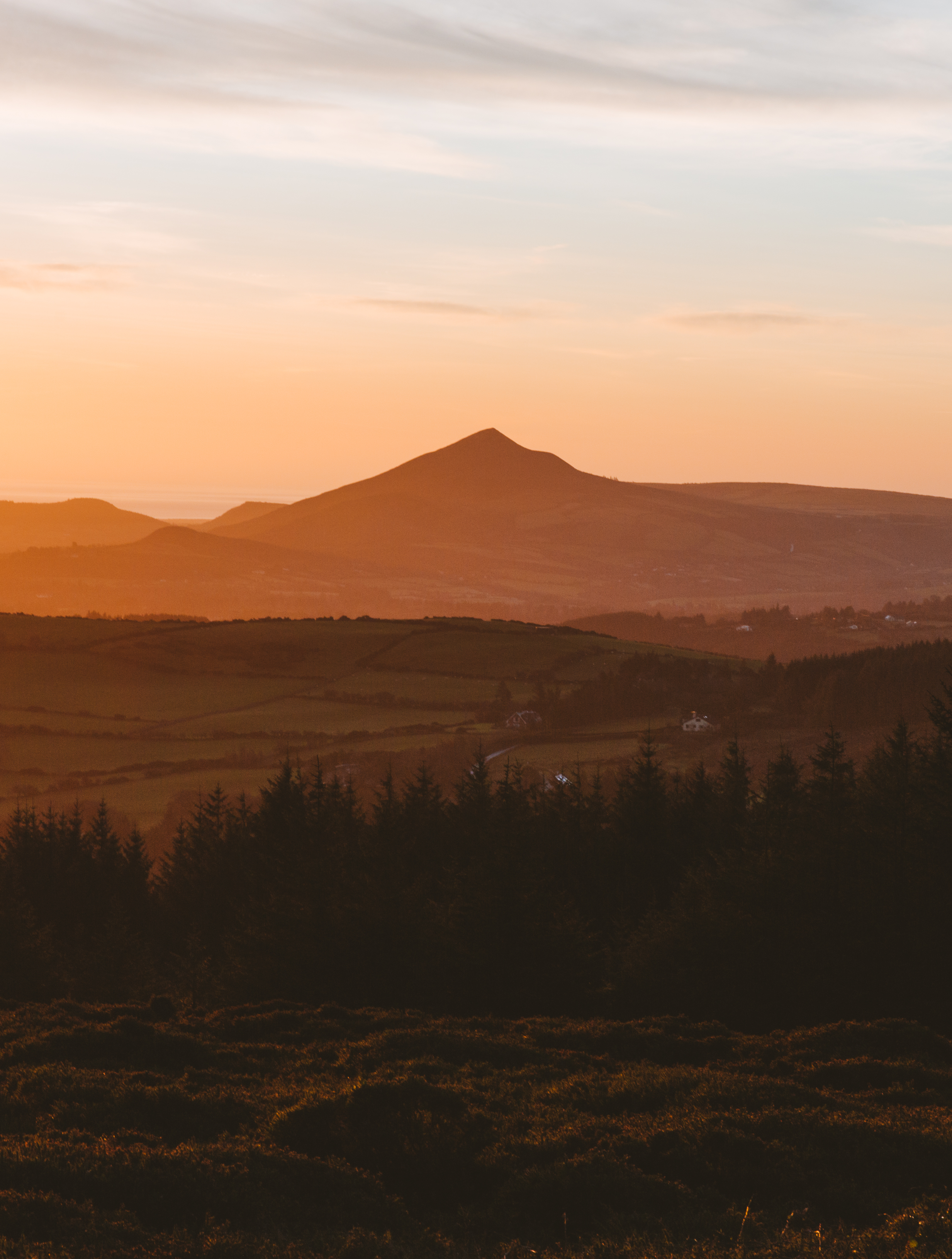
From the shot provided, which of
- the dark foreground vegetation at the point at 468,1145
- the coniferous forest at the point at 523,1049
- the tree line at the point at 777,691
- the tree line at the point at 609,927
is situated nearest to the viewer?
the dark foreground vegetation at the point at 468,1145

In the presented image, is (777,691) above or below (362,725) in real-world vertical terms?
above

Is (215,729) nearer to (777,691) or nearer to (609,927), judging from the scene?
(777,691)

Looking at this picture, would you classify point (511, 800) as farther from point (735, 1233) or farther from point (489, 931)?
point (735, 1233)

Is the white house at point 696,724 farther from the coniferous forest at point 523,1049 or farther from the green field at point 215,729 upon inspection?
the coniferous forest at point 523,1049

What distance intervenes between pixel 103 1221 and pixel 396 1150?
675 cm

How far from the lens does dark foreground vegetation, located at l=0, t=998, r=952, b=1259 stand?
1869 centimetres

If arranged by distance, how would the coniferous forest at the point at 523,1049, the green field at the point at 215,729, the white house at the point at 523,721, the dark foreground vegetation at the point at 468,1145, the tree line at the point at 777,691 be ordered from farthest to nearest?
the tree line at the point at 777,691
the white house at the point at 523,721
the green field at the point at 215,729
the coniferous forest at the point at 523,1049
the dark foreground vegetation at the point at 468,1145

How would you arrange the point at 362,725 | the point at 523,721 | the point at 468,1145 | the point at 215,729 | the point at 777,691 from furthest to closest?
the point at 777,691, the point at 523,721, the point at 362,725, the point at 215,729, the point at 468,1145

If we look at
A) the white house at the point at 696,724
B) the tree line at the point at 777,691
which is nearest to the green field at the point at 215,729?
the white house at the point at 696,724

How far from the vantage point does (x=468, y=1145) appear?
23188 mm

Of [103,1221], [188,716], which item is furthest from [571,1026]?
[188,716]

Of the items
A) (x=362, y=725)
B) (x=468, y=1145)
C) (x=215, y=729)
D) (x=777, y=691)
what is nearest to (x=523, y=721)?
(x=362, y=725)

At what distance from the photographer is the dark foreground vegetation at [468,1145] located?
736 inches

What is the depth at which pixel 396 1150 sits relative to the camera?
23.2 meters
